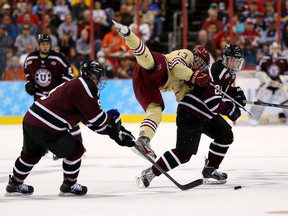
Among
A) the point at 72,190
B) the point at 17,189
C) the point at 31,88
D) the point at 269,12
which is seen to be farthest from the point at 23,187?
the point at 269,12

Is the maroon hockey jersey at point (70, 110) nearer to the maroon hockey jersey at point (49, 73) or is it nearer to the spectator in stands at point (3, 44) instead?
the maroon hockey jersey at point (49, 73)

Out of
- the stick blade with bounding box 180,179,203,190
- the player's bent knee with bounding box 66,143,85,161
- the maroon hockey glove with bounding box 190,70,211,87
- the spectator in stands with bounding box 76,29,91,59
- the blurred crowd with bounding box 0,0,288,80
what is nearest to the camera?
the player's bent knee with bounding box 66,143,85,161

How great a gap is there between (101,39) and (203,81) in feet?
21.1

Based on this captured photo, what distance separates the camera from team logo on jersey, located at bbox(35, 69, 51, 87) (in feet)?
28.0

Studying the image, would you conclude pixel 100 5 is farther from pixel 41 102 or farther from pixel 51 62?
pixel 41 102

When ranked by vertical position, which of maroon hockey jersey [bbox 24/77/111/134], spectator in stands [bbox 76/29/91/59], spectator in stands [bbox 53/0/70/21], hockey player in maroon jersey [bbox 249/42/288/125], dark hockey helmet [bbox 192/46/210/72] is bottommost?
hockey player in maroon jersey [bbox 249/42/288/125]

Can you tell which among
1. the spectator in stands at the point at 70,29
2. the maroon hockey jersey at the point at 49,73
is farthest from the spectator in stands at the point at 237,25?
the maroon hockey jersey at the point at 49,73

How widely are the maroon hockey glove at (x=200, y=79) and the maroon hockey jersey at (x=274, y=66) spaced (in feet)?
19.3

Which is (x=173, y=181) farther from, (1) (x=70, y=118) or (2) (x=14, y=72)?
(2) (x=14, y=72)

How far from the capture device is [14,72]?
1217cm

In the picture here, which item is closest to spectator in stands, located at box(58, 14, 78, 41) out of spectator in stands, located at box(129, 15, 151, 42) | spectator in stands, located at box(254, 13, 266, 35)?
spectator in stands, located at box(129, 15, 151, 42)

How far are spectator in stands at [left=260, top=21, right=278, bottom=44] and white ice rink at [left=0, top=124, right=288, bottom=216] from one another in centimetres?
304

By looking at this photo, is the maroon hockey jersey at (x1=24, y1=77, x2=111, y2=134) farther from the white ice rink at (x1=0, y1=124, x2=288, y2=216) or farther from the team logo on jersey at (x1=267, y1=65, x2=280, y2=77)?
the team logo on jersey at (x1=267, y1=65, x2=280, y2=77)

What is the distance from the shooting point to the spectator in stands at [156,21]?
1303cm
